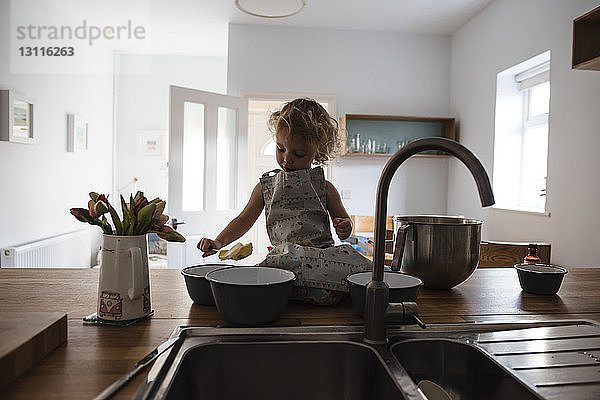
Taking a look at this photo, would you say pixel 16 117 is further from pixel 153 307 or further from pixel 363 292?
pixel 363 292

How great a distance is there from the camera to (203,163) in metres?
3.96

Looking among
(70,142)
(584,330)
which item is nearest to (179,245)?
(70,142)

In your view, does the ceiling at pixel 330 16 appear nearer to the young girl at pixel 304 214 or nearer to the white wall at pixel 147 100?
the white wall at pixel 147 100

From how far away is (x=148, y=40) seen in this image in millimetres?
4992

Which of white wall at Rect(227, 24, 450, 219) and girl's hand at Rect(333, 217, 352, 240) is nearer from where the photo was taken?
girl's hand at Rect(333, 217, 352, 240)

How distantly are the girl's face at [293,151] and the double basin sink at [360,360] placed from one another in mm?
502

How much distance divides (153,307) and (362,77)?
3894mm

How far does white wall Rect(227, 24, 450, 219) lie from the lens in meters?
4.39

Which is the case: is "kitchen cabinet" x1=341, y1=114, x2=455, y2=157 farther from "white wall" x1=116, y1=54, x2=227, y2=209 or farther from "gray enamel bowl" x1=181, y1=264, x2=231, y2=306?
"gray enamel bowl" x1=181, y1=264, x2=231, y2=306

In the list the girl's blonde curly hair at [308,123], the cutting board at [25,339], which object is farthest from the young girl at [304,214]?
the cutting board at [25,339]

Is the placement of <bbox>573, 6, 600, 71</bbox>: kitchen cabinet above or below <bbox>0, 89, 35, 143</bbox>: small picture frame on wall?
above

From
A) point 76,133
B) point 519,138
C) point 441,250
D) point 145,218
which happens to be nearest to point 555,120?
point 519,138

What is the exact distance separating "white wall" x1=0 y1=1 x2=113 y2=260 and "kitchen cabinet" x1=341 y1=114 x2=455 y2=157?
257 centimetres

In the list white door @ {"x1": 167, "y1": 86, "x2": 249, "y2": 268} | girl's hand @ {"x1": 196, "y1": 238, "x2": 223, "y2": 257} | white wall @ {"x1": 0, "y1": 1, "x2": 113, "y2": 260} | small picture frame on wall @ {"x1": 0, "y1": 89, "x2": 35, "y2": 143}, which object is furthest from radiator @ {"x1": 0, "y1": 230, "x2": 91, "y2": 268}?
girl's hand @ {"x1": 196, "y1": 238, "x2": 223, "y2": 257}
